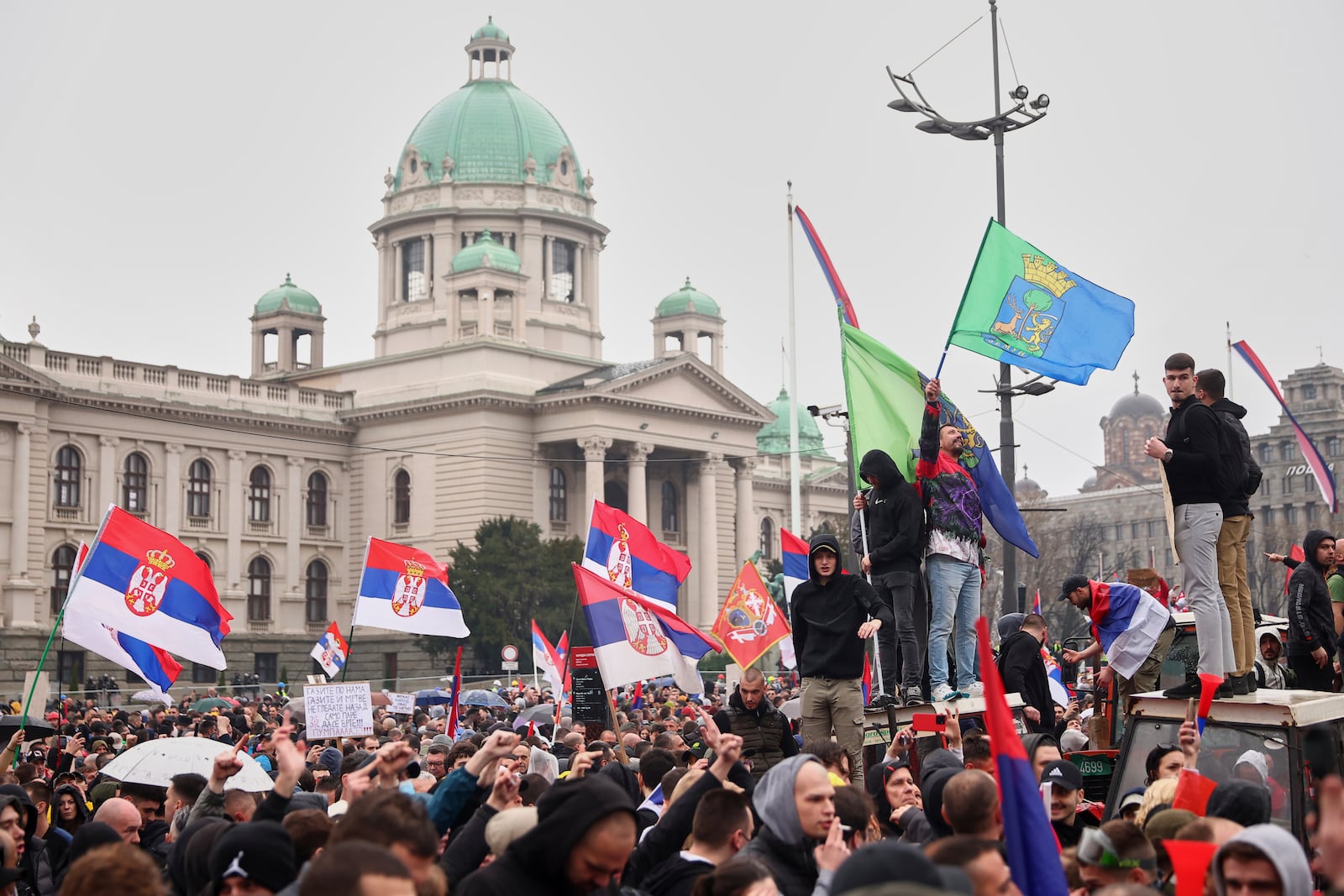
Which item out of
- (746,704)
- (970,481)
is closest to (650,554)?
(970,481)

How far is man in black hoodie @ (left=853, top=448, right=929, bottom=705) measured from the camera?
11094mm

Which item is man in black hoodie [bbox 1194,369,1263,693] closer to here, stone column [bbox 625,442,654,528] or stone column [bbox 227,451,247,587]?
stone column [bbox 625,442,654,528]

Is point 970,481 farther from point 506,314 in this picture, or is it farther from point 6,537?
point 506,314

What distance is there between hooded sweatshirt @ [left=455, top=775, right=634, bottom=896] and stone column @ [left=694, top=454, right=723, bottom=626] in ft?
202

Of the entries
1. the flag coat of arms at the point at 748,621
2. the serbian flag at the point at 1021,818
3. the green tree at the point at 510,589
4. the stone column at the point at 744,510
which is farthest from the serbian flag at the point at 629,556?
the stone column at the point at 744,510

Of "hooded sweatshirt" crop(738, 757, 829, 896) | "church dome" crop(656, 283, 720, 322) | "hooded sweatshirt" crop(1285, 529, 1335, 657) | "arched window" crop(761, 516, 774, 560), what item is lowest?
"hooded sweatshirt" crop(738, 757, 829, 896)

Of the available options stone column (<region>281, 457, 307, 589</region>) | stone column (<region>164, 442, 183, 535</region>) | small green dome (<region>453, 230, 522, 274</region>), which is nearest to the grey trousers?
stone column (<region>164, 442, 183, 535</region>)

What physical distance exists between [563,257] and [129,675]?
3095 cm

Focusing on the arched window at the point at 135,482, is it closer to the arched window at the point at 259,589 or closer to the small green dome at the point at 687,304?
the arched window at the point at 259,589

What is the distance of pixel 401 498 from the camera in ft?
216

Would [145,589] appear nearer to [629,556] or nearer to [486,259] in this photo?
[629,556]

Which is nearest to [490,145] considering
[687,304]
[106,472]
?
[687,304]

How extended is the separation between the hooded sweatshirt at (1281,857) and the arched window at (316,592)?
61.0 meters

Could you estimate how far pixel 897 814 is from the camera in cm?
787
